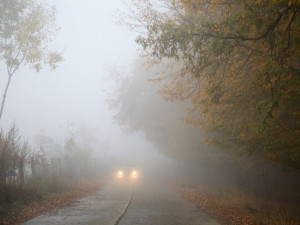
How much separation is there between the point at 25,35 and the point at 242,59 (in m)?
14.6

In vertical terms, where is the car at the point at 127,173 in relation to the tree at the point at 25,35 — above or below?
below

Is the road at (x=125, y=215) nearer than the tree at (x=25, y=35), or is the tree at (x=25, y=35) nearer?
the road at (x=125, y=215)

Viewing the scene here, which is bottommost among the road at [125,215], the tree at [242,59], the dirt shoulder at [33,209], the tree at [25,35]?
the road at [125,215]

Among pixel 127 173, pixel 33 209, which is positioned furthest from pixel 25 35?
pixel 127 173

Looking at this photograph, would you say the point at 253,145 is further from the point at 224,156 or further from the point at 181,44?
the point at 224,156

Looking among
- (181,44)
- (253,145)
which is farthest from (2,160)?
(253,145)

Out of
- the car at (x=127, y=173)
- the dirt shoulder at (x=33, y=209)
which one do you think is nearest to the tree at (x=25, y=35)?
the dirt shoulder at (x=33, y=209)

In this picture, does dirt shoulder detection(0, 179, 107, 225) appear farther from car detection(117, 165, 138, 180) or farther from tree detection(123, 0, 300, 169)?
car detection(117, 165, 138, 180)

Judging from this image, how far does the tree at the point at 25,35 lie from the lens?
51.1 ft

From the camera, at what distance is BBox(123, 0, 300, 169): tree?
6461 millimetres

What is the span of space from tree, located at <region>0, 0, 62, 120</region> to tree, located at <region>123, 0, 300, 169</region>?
29.0ft

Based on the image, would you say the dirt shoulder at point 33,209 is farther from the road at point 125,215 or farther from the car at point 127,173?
the car at point 127,173

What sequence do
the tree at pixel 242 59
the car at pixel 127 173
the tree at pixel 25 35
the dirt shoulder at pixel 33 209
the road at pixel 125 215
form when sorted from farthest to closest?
the car at pixel 127 173 < the tree at pixel 25 35 < the road at pixel 125 215 < the dirt shoulder at pixel 33 209 < the tree at pixel 242 59

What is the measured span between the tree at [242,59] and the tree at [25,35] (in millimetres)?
8841
